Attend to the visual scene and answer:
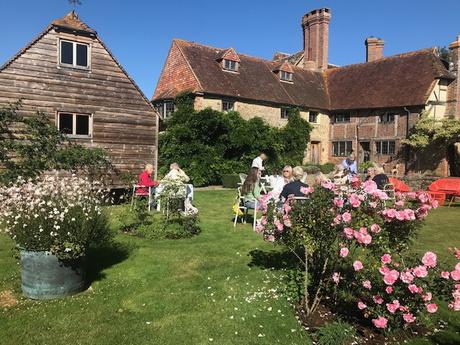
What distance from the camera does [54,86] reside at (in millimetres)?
14656

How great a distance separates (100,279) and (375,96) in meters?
27.6

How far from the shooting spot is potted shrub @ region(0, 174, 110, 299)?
4996 mm

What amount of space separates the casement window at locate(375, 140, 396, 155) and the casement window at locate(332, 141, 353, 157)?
7.10ft

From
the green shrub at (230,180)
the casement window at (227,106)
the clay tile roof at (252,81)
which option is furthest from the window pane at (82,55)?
the casement window at (227,106)

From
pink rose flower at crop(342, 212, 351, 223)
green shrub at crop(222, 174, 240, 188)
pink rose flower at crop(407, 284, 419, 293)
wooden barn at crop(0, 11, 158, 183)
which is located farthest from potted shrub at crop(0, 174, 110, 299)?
green shrub at crop(222, 174, 240, 188)

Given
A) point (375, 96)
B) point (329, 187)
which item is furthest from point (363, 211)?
point (375, 96)

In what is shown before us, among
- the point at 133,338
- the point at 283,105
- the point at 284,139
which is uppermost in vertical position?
the point at 283,105

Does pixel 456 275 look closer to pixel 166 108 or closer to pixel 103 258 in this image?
pixel 103 258

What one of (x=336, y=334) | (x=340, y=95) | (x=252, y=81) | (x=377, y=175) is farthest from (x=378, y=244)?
(x=340, y=95)

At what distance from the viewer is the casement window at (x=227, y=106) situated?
25.5 meters

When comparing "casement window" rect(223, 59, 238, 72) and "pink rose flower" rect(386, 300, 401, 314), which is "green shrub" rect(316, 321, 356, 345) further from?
"casement window" rect(223, 59, 238, 72)

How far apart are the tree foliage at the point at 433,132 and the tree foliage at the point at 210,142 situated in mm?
9490

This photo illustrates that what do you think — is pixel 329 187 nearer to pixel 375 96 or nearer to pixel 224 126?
pixel 224 126

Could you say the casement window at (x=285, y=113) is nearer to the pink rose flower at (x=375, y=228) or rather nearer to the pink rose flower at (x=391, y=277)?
the pink rose flower at (x=375, y=228)
